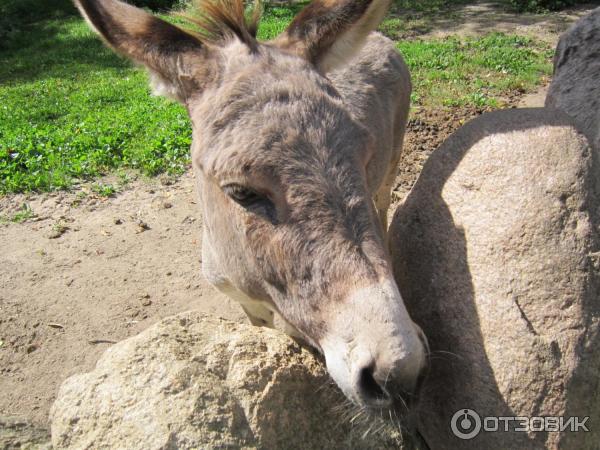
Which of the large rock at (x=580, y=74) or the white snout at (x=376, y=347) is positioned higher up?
the large rock at (x=580, y=74)

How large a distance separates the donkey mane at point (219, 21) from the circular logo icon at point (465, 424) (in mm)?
2414

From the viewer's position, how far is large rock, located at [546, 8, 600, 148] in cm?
402

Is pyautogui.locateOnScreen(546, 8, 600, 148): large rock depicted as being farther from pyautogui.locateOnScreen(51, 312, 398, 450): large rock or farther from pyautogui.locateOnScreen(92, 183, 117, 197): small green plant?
pyautogui.locateOnScreen(92, 183, 117, 197): small green plant

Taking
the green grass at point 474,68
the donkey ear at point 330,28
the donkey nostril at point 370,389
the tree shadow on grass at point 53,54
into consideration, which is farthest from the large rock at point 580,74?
the tree shadow on grass at point 53,54

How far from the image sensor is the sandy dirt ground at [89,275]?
15.3 feet

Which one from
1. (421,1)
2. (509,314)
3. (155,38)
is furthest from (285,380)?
(421,1)

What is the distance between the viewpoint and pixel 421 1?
63.7 feet

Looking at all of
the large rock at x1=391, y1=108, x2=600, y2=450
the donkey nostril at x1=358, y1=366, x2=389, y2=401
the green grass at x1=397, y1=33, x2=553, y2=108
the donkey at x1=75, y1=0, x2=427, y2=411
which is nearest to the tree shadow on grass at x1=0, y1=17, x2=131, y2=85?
the green grass at x1=397, y1=33, x2=553, y2=108

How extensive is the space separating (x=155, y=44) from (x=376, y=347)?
2.06 meters

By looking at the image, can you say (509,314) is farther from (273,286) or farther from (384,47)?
(384,47)

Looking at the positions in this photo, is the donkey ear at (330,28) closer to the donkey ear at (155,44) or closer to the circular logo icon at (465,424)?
the donkey ear at (155,44)

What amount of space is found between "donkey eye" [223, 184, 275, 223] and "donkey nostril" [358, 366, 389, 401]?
0.85m

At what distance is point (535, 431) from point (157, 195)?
5.79 meters

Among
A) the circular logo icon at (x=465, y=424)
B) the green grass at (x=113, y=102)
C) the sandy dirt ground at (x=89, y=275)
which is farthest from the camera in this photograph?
the green grass at (x=113, y=102)
